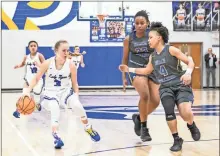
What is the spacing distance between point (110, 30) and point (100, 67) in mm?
1734

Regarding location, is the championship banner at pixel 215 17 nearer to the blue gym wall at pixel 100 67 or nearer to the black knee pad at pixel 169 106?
the blue gym wall at pixel 100 67

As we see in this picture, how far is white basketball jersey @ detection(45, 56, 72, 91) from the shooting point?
6875 mm

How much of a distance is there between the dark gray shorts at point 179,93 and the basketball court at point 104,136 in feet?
2.22

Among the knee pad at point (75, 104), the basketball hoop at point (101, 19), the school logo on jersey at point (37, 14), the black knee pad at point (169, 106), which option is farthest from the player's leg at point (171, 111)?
the school logo on jersey at point (37, 14)

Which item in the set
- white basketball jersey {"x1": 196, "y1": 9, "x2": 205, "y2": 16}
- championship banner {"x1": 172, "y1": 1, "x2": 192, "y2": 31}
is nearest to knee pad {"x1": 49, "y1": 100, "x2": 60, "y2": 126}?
championship banner {"x1": 172, "y1": 1, "x2": 192, "y2": 31}

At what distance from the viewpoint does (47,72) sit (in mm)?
6934

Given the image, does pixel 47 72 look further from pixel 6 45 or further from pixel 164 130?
pixel 6 45

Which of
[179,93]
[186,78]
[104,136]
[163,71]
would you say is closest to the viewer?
[186,78]

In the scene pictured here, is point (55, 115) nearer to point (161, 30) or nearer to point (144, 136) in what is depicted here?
point (144, 136)

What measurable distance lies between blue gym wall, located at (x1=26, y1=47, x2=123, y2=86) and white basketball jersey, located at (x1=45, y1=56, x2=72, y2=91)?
13794mm

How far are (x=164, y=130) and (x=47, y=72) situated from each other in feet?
8.34

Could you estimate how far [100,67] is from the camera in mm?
20875

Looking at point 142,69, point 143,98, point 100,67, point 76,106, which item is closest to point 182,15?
point 100,67

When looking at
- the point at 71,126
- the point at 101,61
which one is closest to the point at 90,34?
the point at 101,61
